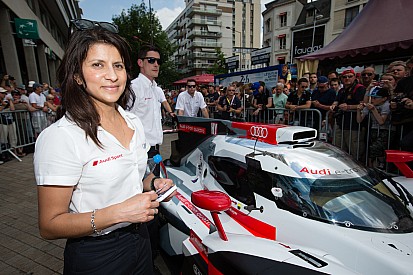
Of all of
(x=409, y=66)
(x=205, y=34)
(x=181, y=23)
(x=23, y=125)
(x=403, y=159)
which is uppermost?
(x=181, y=23)

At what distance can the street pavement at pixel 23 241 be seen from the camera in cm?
258

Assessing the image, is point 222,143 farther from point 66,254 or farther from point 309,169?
point 66,254

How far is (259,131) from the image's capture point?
7.50 ft

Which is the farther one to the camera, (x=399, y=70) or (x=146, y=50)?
(x=399, y=70)

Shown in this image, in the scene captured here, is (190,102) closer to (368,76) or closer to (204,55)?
(368,76)

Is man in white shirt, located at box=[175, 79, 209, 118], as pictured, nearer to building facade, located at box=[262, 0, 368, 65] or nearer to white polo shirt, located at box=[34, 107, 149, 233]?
white polo shirt, located at box=[34, 107, 149, 233]

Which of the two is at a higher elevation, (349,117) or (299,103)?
(299,103)

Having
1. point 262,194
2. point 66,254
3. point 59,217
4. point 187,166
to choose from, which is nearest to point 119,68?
point 59,217

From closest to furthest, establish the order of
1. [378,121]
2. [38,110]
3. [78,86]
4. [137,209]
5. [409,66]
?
[137,209] < [78,86] < [378,121] < [409,66] < [38,110]

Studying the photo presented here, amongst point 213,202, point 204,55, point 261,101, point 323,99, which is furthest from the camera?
point 204,55

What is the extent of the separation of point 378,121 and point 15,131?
8.56 m

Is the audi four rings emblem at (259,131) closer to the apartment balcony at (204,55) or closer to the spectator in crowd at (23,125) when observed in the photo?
the spectator in crowd at (23,125)

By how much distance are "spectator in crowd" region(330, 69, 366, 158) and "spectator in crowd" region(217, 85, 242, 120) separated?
2832 millimetres

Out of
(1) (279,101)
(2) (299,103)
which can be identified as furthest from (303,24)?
(2) (299,103)
